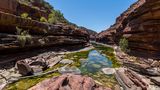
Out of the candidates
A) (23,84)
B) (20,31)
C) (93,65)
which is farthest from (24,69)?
(93,65)

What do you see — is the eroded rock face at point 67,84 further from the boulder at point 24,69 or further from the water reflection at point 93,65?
the water reflection at point 93,65

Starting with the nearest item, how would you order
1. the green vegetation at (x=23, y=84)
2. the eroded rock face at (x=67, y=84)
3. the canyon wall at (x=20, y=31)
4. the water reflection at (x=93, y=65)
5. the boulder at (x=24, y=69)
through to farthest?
the eroded rock face at (x=67, y=84) → the green vegetation at (x=23, y=84) → the boulder at (x=24, y=69) → the canyon wall at (x=20, y=31) → the water reflection at (x=93, y=65)

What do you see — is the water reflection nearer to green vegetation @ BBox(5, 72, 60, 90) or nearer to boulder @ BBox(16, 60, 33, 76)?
boulder @ BBox(16, 60, 33, 76)

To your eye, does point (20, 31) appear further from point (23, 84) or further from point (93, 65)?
point (93, 65)

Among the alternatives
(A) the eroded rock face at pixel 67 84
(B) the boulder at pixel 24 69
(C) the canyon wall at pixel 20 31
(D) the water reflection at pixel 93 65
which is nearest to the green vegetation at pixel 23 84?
(B) the boulder at pixel 24 69

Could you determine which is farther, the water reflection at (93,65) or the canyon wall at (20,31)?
the water reflection at (93,65)

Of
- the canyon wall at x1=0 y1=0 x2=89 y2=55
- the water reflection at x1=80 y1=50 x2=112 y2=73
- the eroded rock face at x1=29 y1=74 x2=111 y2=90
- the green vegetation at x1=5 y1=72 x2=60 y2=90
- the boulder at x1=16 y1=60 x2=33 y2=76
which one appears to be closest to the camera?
the eroded rock face at x1=29 y1=74 x2=111 y2=90

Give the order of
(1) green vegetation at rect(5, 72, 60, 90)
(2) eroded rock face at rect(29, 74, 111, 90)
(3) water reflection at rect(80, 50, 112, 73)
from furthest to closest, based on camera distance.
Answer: (3) water reflection at rect(80, 50, 112, 73), (1) green vegetation at rect(5, 72, 60, 90), (2) eroded rock face at rect(29, 74, 111, 90)

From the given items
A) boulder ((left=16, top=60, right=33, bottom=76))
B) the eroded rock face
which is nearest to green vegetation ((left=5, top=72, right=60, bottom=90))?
boulder ((left=16, top=60, right=33, bottom=76))

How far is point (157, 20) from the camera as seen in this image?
129 ft

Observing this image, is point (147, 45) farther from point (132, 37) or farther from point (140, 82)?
point (140, 82)

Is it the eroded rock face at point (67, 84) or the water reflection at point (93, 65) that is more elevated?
the eroded rock face at point (67, 84)

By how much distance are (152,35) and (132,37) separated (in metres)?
13.3

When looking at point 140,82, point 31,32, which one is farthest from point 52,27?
point 140,82
